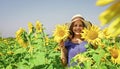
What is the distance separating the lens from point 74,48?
13.1 feet

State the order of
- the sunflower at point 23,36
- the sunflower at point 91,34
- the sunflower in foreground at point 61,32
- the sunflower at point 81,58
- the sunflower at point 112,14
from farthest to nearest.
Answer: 1. the sunflower at point 23,36
2. the sunflower in foreground at point 61,32
3. the sunflower at point 91,34
4. the sunflower at point 81,58
5. the sunflower at point 112,14

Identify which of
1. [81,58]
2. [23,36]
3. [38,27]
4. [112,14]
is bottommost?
[81,58]

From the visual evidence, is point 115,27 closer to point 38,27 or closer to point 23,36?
point 23,36

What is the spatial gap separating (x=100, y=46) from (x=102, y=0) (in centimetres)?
295

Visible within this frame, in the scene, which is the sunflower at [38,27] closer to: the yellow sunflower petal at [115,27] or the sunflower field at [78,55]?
the sunflower field at [78,55]

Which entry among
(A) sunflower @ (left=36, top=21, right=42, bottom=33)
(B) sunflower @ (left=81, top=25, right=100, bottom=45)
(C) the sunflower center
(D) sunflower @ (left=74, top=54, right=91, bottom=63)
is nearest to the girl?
(C) the sunflower center

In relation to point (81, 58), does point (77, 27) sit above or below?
above

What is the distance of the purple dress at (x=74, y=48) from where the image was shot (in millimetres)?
3896

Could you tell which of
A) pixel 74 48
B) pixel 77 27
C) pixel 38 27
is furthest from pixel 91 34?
pixel 38 27

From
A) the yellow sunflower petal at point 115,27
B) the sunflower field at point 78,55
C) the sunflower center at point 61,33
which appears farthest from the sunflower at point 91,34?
the yellow sunflower petal at point 115,27

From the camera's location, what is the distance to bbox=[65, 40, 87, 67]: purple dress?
12.8 ft

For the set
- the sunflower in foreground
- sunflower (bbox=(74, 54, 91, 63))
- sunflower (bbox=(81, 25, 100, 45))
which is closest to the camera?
sunflower (bbox=(74, 54, 91, 63))

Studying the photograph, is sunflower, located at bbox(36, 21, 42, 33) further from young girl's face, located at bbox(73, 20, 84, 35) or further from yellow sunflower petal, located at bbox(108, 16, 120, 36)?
yellow sunflower petal, located at bbox(108, 16, 120, 36)

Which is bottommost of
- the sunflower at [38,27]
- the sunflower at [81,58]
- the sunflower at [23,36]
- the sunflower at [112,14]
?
the sunflower at [81,58]
